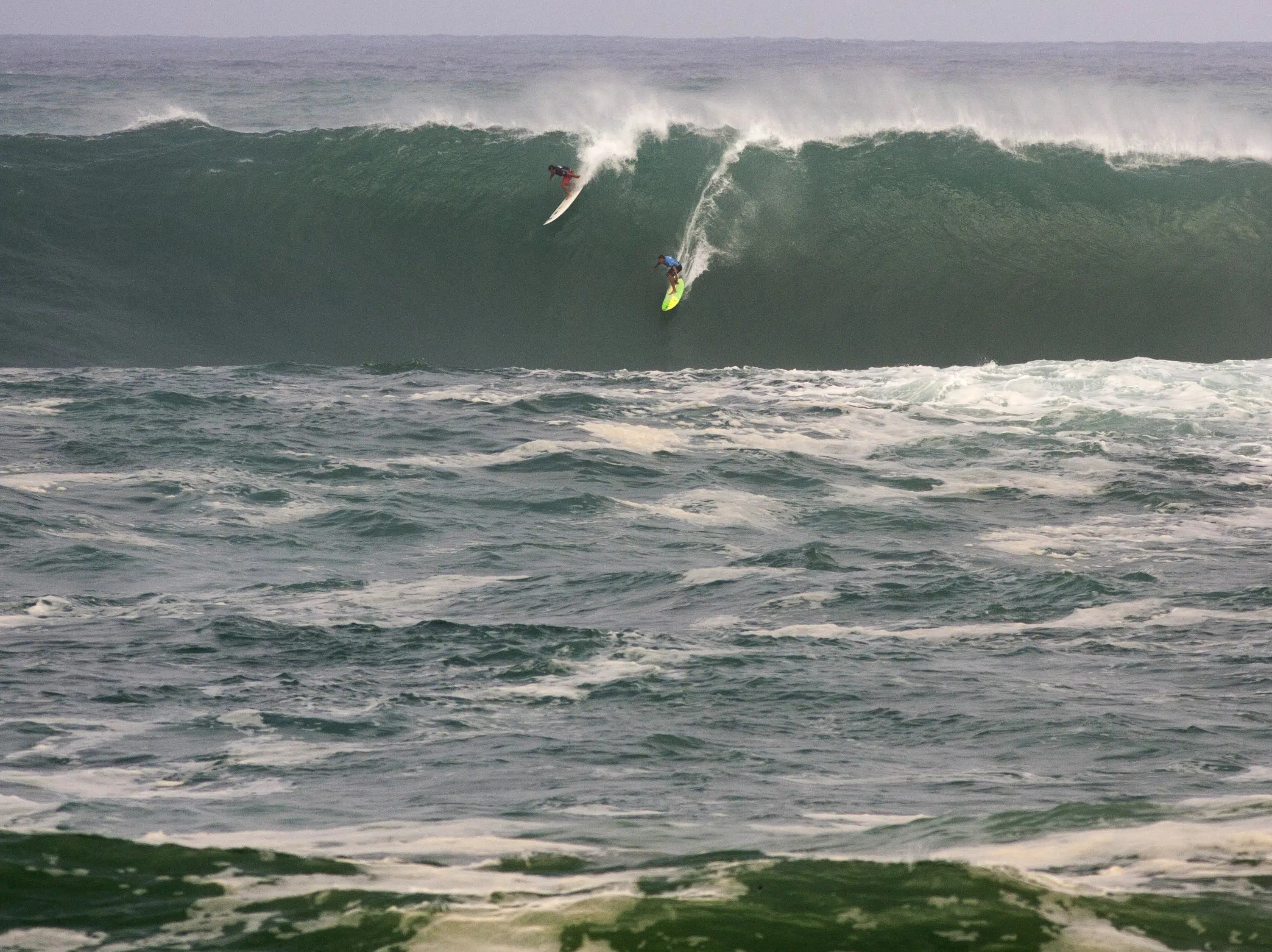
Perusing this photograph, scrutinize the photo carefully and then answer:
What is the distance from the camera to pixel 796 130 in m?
22.3

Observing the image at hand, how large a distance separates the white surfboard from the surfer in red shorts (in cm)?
11

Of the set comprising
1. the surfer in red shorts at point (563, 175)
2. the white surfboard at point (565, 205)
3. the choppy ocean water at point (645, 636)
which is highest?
the surfer in red shorts at point (563, 175)

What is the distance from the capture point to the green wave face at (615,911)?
10.5 feet

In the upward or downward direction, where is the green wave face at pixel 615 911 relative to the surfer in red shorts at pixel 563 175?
downward

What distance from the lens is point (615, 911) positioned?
11.0ft

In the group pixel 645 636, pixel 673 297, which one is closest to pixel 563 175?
pixel 673 297

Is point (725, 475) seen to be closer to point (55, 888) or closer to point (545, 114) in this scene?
point (55, 888)

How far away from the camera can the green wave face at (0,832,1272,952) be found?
10.5ft

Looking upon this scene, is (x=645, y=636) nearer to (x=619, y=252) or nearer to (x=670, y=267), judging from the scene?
(x=670, y=267)

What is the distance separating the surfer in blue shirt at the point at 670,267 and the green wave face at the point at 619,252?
19cm

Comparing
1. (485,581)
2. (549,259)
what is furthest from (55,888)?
(549,259)

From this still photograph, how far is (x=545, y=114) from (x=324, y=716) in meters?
18.6

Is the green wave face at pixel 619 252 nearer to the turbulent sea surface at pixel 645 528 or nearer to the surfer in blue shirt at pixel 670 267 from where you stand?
the turbulent sea surface at pixel 645 528

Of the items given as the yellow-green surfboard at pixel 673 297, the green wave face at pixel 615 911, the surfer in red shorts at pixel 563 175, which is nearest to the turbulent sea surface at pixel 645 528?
the green wave face at pixel 615 911
